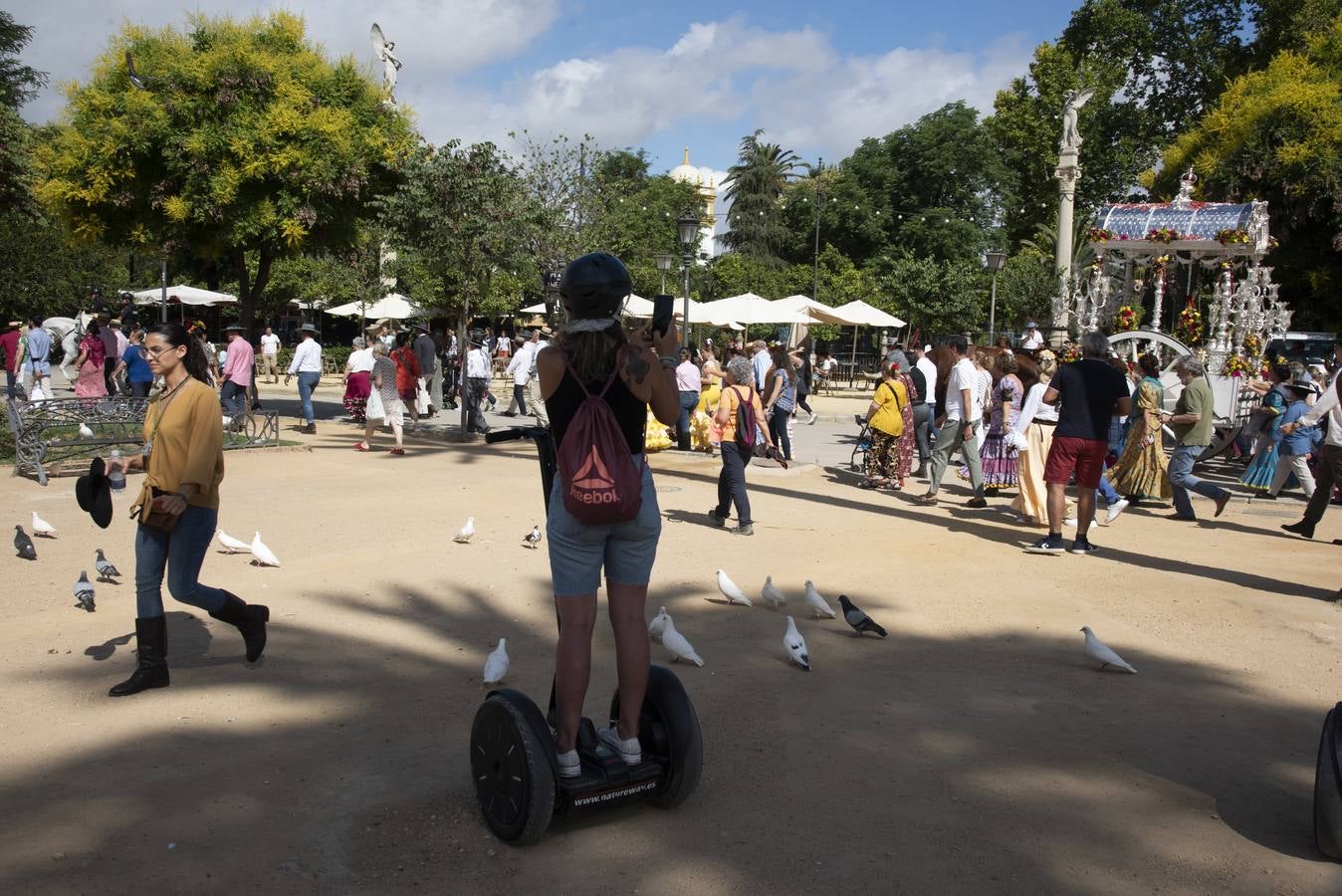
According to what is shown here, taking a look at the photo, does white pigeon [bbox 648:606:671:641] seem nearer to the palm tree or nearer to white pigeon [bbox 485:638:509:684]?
white pigeon [bbox 485:638:509:684]

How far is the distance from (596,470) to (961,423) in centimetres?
807

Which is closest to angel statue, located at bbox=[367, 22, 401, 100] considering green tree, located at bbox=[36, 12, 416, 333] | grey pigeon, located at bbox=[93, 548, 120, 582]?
green tree, located at bbox=[36, 12, 416, 333]

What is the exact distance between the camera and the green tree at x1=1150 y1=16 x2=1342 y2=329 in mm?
24359

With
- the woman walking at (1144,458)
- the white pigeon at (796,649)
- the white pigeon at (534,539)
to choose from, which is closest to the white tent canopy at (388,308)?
the woman walking at (1144,458)

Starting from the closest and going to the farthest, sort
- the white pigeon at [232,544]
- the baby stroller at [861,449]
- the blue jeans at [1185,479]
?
1. the white pigeon at [232,544]
2. the blue jeans at [1185,479]
3. the baby stroller at [861,449]

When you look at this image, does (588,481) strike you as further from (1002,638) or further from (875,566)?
(875,566)

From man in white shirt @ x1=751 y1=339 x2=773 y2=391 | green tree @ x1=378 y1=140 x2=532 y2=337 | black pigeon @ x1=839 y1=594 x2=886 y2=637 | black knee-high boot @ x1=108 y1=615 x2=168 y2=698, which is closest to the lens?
black knee-high boot @ x1=108 y1=615 x2=168 y2=698

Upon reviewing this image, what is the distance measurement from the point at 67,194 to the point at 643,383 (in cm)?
1553

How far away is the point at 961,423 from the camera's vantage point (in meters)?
10.7

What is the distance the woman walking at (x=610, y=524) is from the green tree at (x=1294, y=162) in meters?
26.2

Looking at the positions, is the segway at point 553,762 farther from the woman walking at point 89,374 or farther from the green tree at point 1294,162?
the green tree at point 1294,162

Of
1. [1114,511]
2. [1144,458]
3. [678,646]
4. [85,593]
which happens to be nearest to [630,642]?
[678,646]

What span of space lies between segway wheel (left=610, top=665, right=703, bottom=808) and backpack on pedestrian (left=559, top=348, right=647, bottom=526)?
65cm

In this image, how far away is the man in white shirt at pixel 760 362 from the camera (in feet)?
47.9
